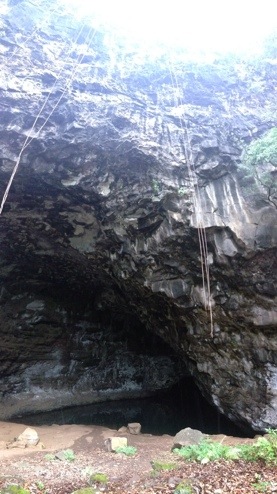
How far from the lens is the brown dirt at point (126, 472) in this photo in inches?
193

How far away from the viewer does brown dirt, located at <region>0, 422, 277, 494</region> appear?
4906 mm

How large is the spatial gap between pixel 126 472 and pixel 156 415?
963cm

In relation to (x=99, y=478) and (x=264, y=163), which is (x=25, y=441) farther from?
(x=264, y=163)

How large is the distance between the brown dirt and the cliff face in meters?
2.82

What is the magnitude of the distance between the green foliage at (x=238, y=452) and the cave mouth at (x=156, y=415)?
5.04m

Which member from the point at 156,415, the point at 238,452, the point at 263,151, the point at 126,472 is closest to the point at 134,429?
the point at 156,415

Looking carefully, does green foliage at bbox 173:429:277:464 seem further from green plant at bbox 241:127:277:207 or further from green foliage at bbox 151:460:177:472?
green plant at bbox 241:127:277:207

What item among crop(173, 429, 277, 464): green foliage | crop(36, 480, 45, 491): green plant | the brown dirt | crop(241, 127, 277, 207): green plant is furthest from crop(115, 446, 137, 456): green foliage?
crop(241, 127, 277, 207): green plant

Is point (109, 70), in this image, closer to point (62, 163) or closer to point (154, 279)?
point (62, 163)

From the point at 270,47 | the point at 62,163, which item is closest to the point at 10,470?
the point at 62,163

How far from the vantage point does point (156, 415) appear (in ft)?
50.1

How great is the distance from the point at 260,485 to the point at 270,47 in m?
10.6

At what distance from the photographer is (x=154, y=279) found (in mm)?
10461

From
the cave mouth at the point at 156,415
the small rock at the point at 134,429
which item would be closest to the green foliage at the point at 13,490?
the small rock at the point at 134,429
